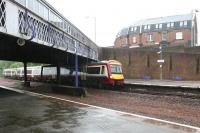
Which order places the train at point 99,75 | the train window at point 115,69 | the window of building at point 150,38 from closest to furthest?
the train at point 99,75 < the train window at point 115,69 < the window of building at point 150,38

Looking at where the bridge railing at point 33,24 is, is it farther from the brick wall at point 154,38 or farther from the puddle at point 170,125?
the brick wall at point 154,38

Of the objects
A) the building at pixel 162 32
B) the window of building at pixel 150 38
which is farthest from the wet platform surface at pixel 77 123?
the window of building at pixel 150 38

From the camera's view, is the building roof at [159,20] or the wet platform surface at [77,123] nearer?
the wet platform surface at [77,123]

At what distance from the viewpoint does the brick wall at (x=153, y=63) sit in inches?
1996

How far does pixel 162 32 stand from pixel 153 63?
88.0ft

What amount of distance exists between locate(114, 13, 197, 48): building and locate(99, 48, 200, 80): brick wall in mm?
17307

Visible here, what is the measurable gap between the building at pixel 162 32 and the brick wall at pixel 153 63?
17.3 m

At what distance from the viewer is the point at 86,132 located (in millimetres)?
11086

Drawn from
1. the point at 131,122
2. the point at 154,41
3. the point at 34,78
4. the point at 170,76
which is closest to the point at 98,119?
the point at 131,122

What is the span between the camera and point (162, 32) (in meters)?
81.1

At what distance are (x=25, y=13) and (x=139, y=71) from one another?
42824 millimetres

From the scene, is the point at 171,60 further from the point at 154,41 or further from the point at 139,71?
the point at 154,41

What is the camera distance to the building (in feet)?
251

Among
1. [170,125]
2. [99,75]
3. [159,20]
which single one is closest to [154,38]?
[159,20]
